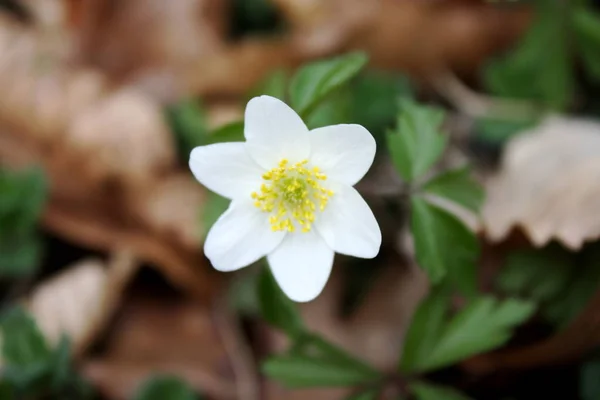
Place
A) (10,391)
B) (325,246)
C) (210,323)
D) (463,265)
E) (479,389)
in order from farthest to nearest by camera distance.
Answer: (210,323) < (479,389) < (10,391) < (463,265) < (325,246)

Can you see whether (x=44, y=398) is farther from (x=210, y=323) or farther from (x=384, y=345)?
(x=384, y=345)

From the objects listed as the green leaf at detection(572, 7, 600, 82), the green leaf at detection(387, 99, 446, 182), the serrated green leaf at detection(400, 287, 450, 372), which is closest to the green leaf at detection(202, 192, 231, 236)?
the green leaf at detection(387, 99, 446, 182)

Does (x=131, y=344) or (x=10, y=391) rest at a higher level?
(x=131, y=344)

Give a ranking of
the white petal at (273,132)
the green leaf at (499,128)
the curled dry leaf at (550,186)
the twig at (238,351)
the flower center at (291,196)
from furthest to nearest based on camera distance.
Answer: the green leaf at (499,128) → the twig at (238,351) → the curled dry leaf at (550,186) → the flower center at (291,196) → the white petal at (273,132)

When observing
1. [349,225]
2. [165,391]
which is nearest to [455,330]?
[349,225]

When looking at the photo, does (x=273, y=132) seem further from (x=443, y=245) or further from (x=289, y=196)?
(x=443, y=245)

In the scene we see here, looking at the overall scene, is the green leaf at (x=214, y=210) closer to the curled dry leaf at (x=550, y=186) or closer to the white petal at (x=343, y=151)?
the white petal at (x=343, y=151)

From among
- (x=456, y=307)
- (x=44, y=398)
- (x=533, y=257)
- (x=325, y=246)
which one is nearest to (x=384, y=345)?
(x=456, y=307)

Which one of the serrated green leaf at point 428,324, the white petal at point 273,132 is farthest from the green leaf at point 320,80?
the serrated green leaf at point 428,324
